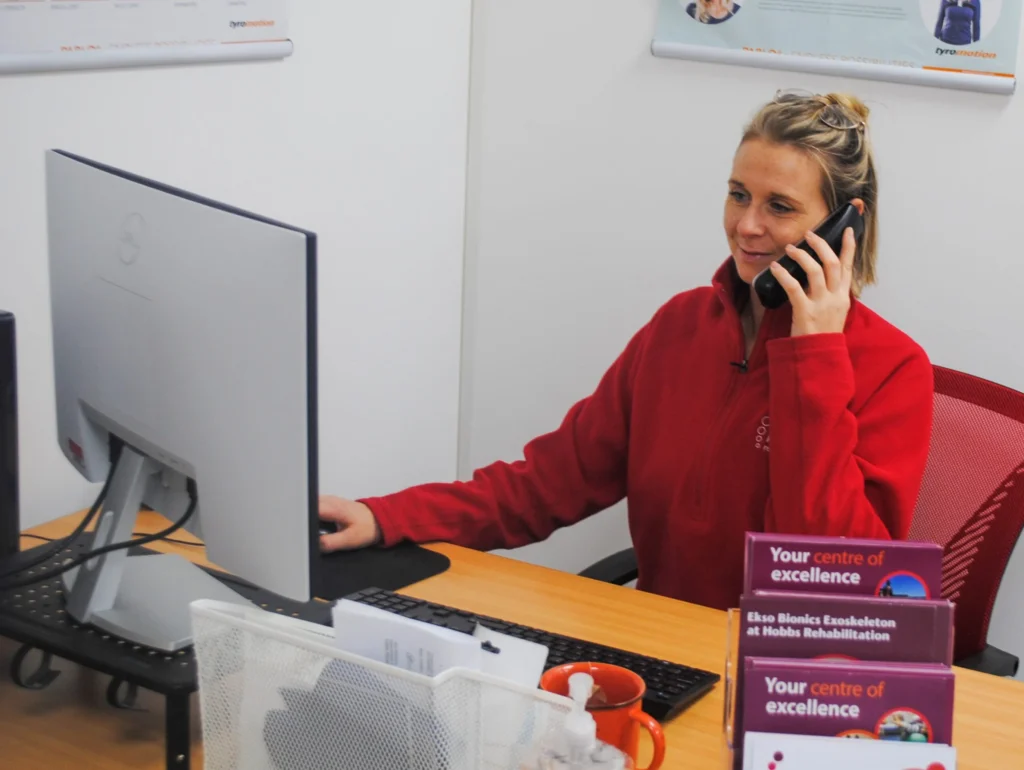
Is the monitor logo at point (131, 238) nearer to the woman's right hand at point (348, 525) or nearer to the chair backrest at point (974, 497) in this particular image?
the woman's right hand at point (348, 525)

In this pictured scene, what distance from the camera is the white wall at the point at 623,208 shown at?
7.32ft

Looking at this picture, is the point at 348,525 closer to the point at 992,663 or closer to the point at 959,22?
the point at 992,663

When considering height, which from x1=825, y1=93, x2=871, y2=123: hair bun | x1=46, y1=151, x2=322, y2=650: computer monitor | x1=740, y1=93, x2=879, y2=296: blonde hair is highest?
x1=825, y1=93, x2=871, y2=123: hair bun

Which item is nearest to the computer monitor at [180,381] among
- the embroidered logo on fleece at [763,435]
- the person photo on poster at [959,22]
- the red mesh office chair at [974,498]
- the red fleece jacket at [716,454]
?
the red fleece jacket at [716,454]

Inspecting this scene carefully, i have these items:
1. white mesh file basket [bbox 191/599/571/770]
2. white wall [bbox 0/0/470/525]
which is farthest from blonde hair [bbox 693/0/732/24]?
white mesh file basket [bbox 191/599/571/770]

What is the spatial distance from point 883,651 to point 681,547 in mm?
869

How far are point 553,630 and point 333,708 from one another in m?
0.59

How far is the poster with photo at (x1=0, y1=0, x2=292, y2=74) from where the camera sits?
1594 mm

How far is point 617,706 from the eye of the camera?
1.01 metres

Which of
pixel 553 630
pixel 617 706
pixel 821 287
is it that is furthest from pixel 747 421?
pixel 617 706

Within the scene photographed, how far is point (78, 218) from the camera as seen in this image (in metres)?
1.32

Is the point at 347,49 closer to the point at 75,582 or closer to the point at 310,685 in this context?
the point at 75,582

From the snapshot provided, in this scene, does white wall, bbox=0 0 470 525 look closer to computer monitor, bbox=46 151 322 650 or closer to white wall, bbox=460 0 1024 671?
white wall, bbox=460 0 1024 671

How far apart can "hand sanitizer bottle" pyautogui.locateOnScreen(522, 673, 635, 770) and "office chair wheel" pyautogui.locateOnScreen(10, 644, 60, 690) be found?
0.68 metres
